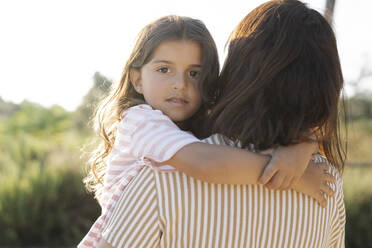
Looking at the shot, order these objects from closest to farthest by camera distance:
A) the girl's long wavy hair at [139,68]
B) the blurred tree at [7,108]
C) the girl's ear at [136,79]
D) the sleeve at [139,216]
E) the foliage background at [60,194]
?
the sleeve at [139,216]
the girl's long wavy hair at [139,68]
the girl's ear at [136,79]
the foliage background at [60,194]
the blurred tree at [7,108]

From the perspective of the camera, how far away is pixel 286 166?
1.21m

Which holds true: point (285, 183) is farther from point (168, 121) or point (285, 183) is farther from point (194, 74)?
point (194, 74)

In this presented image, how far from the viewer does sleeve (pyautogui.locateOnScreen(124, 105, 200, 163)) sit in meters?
1.28

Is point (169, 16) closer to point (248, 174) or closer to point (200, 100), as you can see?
point (200, 100)

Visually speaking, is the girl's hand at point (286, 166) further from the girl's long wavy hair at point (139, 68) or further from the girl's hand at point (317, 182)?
the girl's long wavy hair at point (139, 68)

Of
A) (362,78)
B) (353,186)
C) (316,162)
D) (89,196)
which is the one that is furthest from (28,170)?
(316,162)

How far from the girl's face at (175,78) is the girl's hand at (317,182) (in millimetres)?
676

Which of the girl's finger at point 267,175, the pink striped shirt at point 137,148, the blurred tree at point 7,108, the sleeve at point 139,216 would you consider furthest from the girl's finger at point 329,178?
the blurred tree at point 7,108

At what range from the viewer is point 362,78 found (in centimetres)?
608

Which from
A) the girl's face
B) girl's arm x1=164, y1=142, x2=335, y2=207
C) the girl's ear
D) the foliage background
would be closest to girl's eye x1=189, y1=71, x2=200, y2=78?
the girl's face

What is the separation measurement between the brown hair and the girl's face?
1.62ft

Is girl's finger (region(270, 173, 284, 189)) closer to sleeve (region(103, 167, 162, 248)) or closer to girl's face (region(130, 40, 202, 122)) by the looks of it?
sleeve (region(103, 167, 162, 248))

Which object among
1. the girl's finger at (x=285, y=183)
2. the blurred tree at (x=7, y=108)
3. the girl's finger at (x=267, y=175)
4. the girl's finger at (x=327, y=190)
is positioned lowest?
the blurred tree at (x=7, y=108)

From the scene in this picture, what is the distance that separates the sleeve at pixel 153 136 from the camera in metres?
1.28
